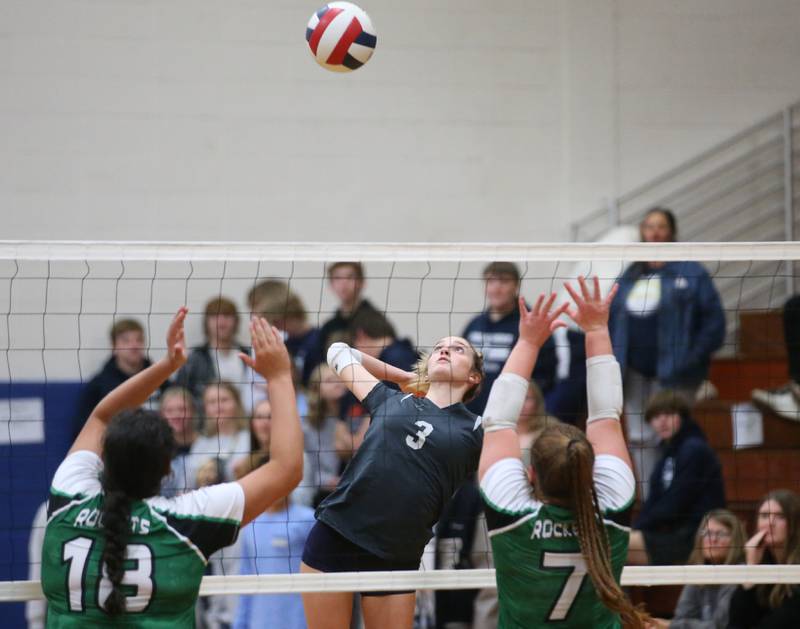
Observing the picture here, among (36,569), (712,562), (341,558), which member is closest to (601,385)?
(341,558)

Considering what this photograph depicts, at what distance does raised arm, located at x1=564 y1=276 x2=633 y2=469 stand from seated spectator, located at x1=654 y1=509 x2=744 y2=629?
8.37 feet

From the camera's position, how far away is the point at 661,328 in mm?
8438

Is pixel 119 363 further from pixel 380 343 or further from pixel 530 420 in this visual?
pixel 530 420

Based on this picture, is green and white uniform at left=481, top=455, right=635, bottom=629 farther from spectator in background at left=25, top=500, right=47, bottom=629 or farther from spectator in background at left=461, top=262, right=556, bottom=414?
spectator in background at left=25, top=500, right=47, bottom=629

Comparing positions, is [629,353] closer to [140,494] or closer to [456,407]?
[456,407]

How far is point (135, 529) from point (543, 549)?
51.1 inches

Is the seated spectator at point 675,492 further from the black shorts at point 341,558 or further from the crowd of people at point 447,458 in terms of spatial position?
the black shorts at point 341,558

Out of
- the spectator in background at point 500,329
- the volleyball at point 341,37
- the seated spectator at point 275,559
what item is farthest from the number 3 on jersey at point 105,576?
the spectator in background at point 500,329

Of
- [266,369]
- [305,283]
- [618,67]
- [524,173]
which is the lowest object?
[266,369]

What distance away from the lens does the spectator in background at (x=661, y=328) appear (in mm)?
8266

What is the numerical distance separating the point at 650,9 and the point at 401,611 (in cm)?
675

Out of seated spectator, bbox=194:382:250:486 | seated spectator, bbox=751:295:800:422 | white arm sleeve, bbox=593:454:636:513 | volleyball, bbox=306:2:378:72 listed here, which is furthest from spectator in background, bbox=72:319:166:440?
white arm sleeve, bbox=593:454:636:513

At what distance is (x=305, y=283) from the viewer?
385 inches

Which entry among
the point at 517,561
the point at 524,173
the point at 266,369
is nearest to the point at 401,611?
the point at 517,561
